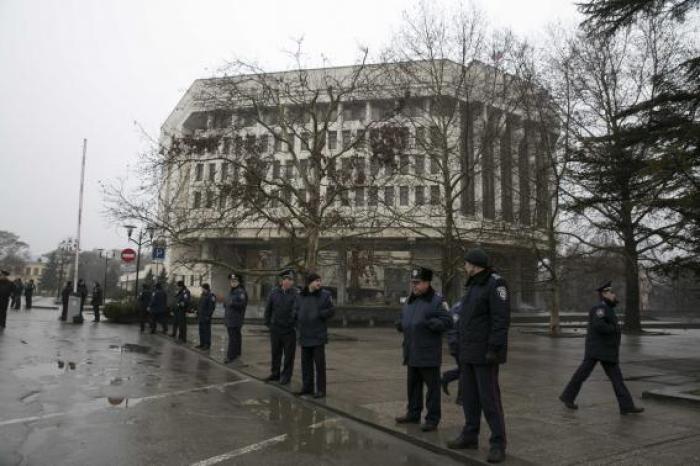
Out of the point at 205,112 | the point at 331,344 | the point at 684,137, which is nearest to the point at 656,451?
the point at 684,137

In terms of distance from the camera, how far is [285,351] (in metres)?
10.3

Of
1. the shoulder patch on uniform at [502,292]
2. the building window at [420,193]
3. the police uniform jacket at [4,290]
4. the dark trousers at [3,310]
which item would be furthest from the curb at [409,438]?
the building window at [420,193]

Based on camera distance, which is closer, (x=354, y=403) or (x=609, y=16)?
(x=354, y=403)

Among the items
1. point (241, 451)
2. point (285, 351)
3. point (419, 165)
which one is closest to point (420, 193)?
point (419, 165)

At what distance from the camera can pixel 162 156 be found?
1997 centimetres

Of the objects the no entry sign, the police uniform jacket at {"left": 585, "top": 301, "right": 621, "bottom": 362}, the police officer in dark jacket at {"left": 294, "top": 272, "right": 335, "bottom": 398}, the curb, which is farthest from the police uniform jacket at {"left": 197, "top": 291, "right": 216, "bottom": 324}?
the no entry sign

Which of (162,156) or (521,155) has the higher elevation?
(521,155)

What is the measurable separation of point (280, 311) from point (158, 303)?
12054mm

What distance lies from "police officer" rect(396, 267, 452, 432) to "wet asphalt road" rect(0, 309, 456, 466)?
601 mm

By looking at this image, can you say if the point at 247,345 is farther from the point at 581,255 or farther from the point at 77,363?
the point at 581,255

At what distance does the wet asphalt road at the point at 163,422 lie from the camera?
5.42m

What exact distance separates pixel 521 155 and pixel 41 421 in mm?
22437

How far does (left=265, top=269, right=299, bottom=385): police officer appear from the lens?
33.6 ft

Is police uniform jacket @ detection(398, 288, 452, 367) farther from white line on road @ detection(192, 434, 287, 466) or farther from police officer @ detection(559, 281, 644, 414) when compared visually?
police officer @ detection(559, 281, 644, 414)
